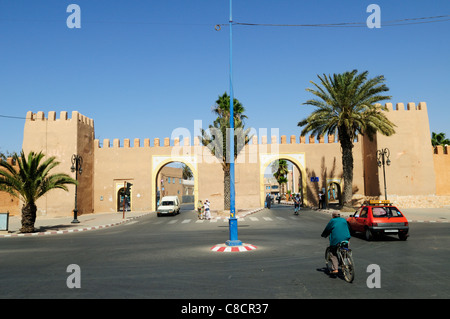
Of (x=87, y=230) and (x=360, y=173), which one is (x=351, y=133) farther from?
(x=87, y=230)

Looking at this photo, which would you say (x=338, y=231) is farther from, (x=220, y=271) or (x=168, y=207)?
(x=168, y=207)

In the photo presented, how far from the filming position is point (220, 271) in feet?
27.2

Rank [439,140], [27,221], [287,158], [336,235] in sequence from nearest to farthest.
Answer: [336,235] < [27,221] < [287,158] < [439,140]

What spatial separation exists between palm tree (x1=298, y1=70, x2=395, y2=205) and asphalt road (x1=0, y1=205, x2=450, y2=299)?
55.8ft

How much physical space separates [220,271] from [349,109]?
24425 mm

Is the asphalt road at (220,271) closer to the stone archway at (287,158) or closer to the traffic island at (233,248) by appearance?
the traffic island at (233,248)

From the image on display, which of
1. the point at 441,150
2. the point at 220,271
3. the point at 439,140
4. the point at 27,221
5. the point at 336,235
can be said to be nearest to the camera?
the point at 336,235

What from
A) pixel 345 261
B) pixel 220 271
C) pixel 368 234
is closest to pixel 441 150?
pixel 368 234

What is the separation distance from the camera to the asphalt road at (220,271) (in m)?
6.45

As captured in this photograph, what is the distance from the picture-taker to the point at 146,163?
40.1 m

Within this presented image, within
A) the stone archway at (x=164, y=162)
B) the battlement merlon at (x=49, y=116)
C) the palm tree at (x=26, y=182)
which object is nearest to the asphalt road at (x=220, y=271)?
the palm tree at (x=26, y=182)

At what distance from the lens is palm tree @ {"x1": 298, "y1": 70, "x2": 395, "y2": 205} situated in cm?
2900

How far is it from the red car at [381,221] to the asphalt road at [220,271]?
477mm

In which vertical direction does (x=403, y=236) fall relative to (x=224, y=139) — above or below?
below
